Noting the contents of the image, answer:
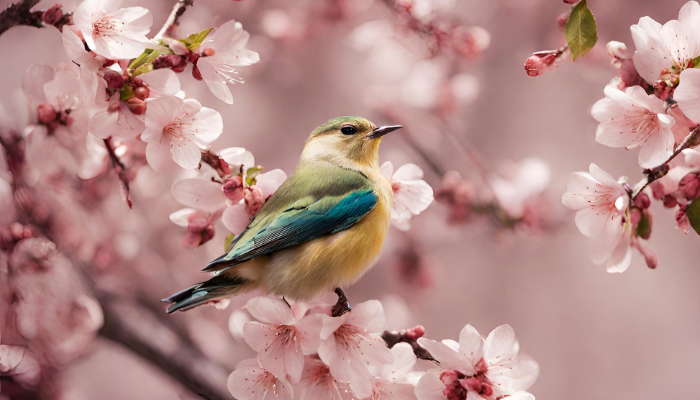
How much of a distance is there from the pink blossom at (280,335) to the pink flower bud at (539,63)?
1.25ft

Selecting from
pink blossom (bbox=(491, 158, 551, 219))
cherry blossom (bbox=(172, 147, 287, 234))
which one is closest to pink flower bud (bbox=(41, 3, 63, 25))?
cherry blossom (bbox=(172, 147, 287, 234))

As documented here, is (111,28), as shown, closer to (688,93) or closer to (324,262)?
(324,262)

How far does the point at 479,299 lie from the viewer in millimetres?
1763

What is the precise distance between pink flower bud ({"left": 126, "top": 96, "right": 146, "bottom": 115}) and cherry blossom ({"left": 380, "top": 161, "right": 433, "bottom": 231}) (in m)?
0.37

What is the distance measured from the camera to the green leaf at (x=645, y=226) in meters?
0.66

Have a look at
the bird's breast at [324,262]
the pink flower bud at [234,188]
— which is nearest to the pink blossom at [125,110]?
the pink flower bud at [234,188]

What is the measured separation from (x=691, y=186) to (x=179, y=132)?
637mm

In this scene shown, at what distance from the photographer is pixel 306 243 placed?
28.0 inches

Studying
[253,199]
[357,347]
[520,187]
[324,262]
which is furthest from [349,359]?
[520,187]

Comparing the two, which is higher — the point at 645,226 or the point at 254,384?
the point at 645,226

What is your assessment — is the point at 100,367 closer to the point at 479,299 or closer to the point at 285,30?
the point at 285,30

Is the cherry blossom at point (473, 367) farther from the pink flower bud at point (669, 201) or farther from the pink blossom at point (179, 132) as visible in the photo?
the pink blossom at point (179, 132)

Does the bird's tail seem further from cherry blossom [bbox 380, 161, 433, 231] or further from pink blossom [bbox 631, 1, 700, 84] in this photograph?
pink blossom [bbox 631, 1, 700, 84]

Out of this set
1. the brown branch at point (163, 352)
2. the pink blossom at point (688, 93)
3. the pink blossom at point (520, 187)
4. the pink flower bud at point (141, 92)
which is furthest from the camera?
the pink blossom at point (520, 187)
